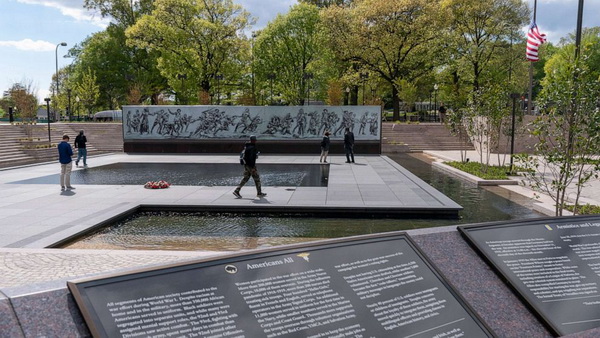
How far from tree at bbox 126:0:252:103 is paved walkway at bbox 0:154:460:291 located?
95.7ft

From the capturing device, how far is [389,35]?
4338cm

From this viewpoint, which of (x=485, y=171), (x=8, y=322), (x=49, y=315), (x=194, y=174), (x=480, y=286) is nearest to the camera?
(x=8, y=322)

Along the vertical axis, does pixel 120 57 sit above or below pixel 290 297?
above

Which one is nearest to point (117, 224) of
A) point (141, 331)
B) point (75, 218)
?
point (75, 218)

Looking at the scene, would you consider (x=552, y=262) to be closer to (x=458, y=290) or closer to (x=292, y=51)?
(x=458, y=290)

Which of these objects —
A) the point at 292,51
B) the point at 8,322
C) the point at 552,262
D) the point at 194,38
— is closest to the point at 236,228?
the point at 552,262

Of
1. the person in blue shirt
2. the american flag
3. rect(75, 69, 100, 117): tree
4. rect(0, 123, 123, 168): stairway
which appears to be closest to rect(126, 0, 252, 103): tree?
rect(75, 69, 100, 117): tree

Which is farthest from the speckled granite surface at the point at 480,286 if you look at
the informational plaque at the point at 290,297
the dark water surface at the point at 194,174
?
the dark water surface at the point at 194,174

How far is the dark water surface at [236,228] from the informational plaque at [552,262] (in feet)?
17.9

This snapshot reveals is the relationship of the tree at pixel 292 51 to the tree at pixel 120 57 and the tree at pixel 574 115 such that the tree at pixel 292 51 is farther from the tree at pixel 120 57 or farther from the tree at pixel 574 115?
the tree at pixel 574 115

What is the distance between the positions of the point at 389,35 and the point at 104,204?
36.9 meters

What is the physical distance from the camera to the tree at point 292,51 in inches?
1924

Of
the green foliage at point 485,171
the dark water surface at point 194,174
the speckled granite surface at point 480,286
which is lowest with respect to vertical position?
the dark water surface at point 194,174

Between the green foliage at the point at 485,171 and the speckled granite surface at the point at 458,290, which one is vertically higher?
the speckled granite surface at the point at 458,290
